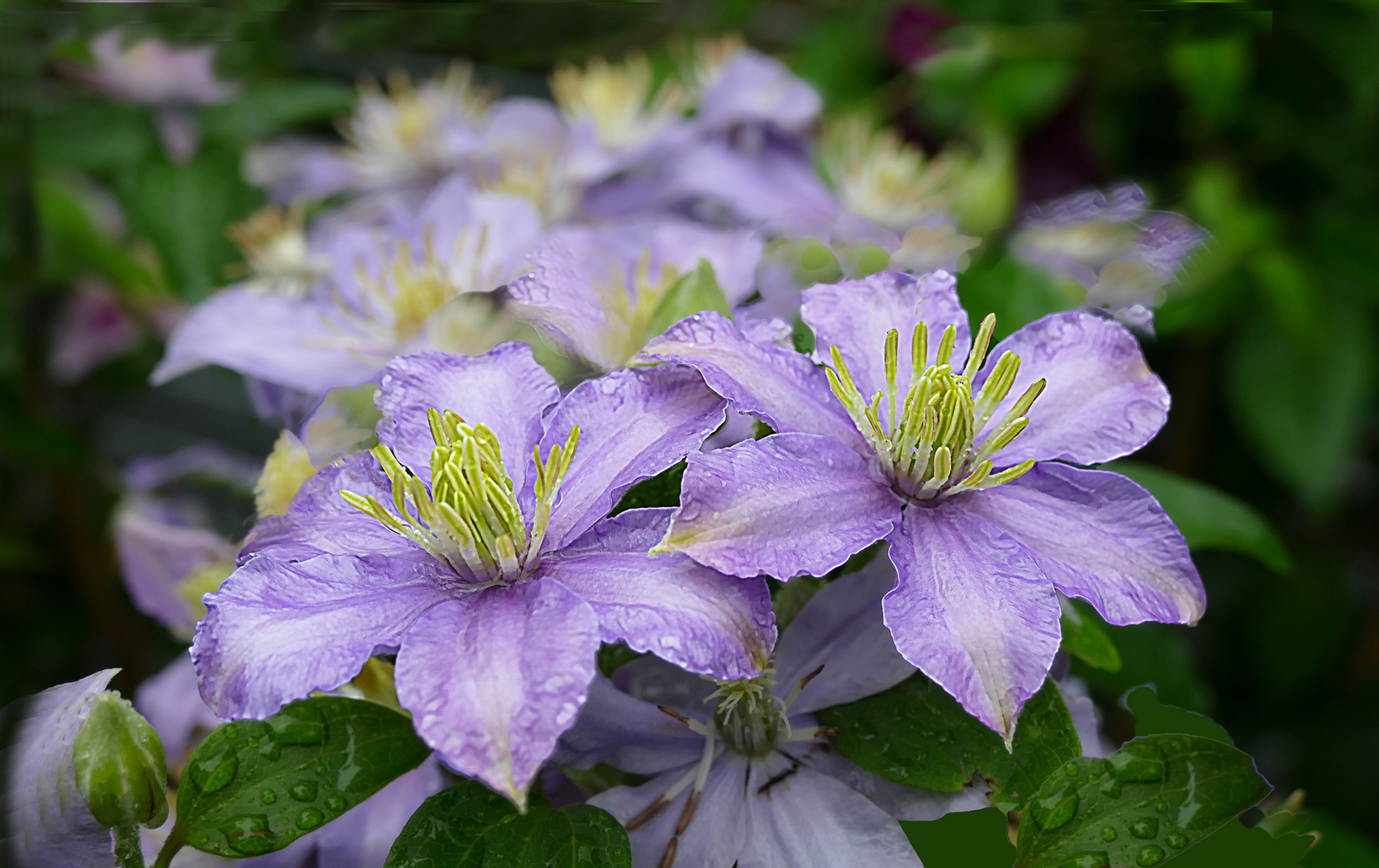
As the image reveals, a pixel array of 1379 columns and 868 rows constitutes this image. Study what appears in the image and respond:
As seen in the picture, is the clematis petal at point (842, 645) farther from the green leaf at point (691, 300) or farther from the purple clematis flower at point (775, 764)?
the green leaf at point (691, 300)

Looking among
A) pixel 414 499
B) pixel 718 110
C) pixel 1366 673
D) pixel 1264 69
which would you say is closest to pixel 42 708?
pixel 414 499

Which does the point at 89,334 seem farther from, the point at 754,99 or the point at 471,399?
the point at 471,399

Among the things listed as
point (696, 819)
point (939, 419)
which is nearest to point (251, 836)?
point (696, 819)

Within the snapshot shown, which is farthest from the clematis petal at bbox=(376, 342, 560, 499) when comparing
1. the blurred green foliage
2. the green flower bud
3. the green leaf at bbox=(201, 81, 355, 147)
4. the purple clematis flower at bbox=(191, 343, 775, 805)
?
the green leaf at bbox=(201, 81, 355, 147)

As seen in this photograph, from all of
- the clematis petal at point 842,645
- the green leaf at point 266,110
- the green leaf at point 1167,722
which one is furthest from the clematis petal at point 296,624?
the green leaf at point 266,110

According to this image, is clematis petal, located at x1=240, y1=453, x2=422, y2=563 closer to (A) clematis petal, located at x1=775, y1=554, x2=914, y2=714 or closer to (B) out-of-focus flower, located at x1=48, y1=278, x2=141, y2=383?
(A) clematis petal, located at x1=775, y1=554, x2=914, y2=714

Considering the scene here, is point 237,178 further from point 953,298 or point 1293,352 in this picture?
point 1293,352
